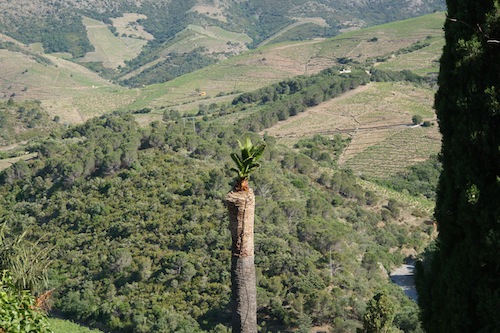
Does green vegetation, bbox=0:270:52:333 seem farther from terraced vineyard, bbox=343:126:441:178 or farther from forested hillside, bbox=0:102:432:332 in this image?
terraced vineyard, bbox=343:126:441:178

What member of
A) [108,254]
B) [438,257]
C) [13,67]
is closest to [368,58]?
[13,67]

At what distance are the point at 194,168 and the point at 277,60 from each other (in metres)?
96.8

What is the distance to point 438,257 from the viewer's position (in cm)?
812

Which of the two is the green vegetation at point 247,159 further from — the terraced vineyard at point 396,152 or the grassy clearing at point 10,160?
the terraced vineyard at point 396,152

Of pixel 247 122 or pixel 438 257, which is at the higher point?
pixel 438 257

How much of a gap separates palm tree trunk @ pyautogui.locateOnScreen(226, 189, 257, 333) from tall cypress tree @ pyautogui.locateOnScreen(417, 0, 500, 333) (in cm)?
297

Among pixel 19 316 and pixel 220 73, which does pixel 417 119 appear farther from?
pixel 220 73

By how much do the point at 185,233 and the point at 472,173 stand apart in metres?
23.8

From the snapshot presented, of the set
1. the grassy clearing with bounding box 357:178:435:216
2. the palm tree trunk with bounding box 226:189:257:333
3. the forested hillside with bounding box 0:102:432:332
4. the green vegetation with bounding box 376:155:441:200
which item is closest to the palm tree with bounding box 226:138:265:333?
the palm tree trunk with bounding box 226:189:257:333

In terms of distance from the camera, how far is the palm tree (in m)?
8.23

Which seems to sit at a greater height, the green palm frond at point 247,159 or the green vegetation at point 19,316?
the green palm frond at point 247,159

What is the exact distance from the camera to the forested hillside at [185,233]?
80.8 ft

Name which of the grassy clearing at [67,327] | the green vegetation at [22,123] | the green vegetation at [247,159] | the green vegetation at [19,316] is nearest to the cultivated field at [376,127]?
the green vegetation at [22,123]

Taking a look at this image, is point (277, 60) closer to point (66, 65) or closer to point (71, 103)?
point (71, 103)
